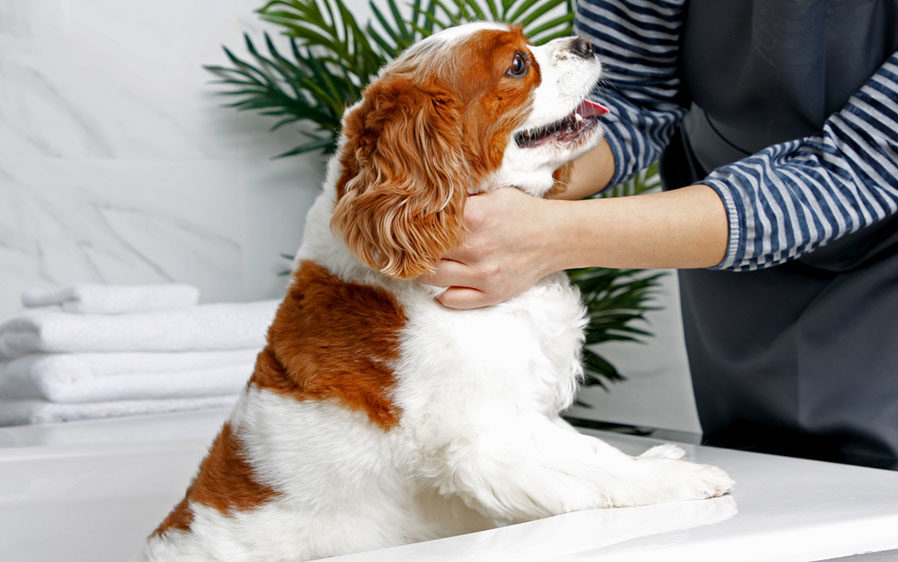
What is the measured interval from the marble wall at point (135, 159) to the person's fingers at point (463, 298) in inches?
57.1

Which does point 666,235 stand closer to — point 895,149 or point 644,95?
point 895,149

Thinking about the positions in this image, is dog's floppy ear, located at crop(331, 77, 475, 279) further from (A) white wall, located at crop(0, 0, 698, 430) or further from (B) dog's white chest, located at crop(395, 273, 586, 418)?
Result: (A) white wall, located at crop(0, 0, 698, 430)

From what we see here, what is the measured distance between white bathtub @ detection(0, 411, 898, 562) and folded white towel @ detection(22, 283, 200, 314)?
0.75 feet

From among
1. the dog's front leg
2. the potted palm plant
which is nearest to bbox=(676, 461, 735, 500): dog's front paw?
the dog's front leg

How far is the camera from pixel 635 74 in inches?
49.9

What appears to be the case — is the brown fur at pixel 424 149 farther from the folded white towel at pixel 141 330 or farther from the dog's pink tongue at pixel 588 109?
the folded white towel at pixel 141 330

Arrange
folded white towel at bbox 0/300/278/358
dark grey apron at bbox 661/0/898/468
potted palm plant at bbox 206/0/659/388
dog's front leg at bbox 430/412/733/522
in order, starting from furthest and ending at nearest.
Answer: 1. potted palm plant at bbox 206/0/659/388
2. folded white towel at bbox 0/300/278/358
3. dark grey apron at bbox 661/0/898/468
4. dog's front leg at bbox 430/412/733/522

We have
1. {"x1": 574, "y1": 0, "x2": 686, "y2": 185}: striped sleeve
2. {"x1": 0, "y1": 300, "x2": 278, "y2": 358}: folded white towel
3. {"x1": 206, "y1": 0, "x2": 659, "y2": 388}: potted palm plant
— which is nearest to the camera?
{"x1": 574, "y1": 0, "x2": 686, "y2": 185}: striped sleeve

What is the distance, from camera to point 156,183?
2162mm

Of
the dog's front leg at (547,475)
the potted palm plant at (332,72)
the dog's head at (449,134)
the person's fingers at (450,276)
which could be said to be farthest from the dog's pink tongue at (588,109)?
the potted palm plant at (332,72)

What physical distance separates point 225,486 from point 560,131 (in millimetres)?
568

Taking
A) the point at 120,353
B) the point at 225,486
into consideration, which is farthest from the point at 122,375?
the point at 225,486

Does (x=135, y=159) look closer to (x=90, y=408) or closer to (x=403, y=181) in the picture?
(x=90, y=408)

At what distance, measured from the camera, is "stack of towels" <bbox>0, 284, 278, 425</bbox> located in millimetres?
1604
